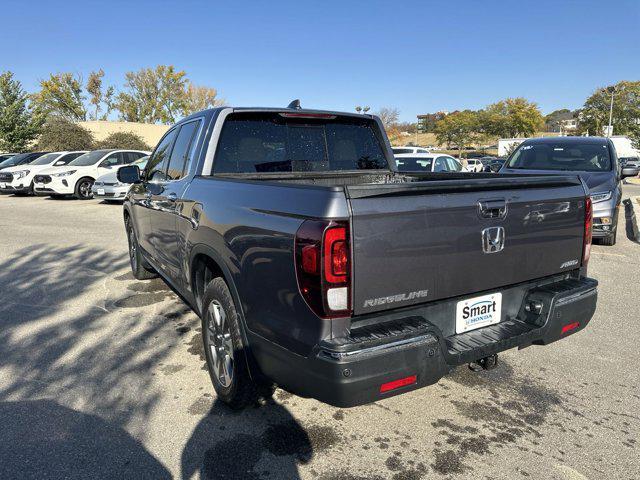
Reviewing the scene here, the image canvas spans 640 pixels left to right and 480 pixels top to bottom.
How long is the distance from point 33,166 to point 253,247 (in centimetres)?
1985

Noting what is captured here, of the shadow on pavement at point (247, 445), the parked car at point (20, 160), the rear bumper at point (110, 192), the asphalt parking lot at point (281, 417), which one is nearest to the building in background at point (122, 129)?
the parked car at point (20, 160)

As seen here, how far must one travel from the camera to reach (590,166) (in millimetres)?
8570

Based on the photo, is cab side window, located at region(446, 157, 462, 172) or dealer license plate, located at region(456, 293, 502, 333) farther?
cab side window, located at region(446, 157, 462, 172)

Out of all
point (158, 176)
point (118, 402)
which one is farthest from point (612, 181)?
point (118, 402)

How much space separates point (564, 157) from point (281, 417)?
7.92 metres

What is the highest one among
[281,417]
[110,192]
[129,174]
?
[129,174]

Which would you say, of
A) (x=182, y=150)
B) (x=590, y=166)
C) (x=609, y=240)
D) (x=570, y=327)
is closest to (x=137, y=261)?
(x=182, y=150)

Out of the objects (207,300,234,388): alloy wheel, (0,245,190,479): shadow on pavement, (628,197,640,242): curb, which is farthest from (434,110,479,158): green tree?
(207,300,234,388): alloy wheel

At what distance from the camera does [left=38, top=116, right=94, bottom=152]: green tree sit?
37.5 meters

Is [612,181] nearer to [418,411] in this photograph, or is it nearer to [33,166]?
[418,411]

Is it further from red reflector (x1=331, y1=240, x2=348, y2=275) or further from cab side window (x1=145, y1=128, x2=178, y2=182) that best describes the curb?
red reflector (x1=331, y1=240, x2=348, y2=275)

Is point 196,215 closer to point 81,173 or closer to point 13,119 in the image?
point 81,173

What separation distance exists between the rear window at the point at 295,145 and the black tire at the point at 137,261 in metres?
2.69

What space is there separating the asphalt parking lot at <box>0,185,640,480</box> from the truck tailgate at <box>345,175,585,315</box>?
93cm
